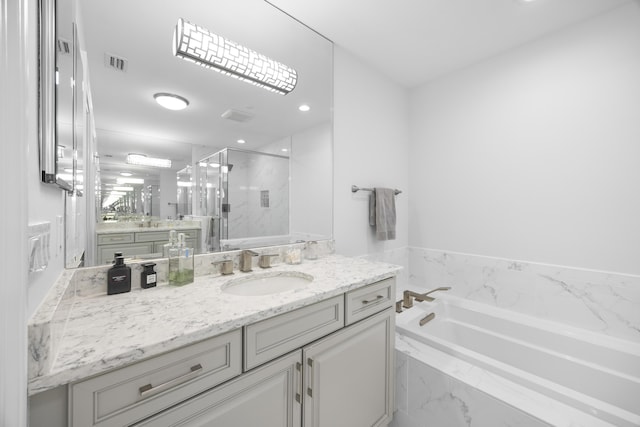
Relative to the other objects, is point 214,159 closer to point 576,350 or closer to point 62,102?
point 62,102

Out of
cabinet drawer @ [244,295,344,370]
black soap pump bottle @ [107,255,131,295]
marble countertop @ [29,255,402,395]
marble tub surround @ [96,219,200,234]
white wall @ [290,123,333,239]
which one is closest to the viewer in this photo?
marble countertop @ [29,255,402,395]

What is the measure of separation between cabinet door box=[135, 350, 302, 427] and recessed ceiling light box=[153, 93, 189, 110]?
1.23 metres

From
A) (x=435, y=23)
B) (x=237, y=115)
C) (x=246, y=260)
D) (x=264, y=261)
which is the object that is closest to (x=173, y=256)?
(x=246, y=260)

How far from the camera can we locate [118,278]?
3.26ft

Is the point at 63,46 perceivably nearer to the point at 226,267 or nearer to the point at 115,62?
the point at 115,62

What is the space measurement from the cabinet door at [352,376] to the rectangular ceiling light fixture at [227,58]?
1.35m

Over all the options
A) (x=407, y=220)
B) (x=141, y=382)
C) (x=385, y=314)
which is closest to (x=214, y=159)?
(x=141, y=382)

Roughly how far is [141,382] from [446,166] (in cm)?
246

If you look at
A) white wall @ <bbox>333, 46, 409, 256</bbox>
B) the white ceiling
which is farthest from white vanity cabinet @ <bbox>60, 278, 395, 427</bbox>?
the white ceiling

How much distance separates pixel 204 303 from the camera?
2.93 feet

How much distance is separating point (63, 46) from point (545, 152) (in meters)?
2.56

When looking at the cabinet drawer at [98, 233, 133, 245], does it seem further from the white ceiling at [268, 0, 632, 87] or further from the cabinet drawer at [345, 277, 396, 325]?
the white ceiling at [268, 0, 632, 87]

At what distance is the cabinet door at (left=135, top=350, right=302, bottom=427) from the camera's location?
0.70 m

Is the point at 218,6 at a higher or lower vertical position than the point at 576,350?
higher
